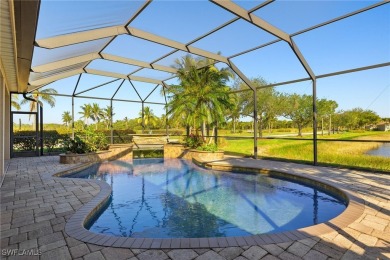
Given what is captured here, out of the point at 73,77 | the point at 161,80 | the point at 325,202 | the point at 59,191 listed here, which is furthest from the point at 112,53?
the point at 325,202

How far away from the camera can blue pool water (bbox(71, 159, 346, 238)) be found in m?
4.03

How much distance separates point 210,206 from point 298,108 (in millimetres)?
30086

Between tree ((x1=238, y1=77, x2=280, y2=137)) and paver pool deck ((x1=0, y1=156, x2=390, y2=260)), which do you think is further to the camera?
tree ((x1=238, y1=77, x2=280, y2=137))

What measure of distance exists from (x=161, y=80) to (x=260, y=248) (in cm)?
1236

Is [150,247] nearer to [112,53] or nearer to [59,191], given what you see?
[59,191]

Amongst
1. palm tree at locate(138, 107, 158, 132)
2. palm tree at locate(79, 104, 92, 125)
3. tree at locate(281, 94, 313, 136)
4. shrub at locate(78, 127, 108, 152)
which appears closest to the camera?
shrub at locate(78, 127, 108, 152)

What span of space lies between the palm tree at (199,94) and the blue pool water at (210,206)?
14.9ft

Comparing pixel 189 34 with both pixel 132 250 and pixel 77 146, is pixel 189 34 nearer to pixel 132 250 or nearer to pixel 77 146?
pixel 132 250

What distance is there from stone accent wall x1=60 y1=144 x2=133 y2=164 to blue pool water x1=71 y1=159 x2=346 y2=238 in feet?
10.1

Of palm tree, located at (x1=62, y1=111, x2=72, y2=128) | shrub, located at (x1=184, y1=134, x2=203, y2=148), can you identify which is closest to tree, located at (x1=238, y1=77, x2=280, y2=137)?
shrub, located at (x1=184, y1=134, x2=203, y2=148)

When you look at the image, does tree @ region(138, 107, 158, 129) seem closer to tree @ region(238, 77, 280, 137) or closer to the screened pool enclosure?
tree @ region(238, 77, 280, 137)

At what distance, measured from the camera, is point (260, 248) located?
8.74ft

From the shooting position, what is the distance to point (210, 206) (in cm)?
517

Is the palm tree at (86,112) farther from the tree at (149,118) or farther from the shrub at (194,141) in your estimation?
the shrub at (194,141)
